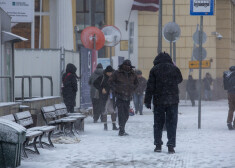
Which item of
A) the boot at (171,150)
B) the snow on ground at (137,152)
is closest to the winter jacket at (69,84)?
the snow on ground at (137,152)

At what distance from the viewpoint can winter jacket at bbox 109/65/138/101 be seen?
15.4 m

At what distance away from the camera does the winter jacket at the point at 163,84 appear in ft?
38.1

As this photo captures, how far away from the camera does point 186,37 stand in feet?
125

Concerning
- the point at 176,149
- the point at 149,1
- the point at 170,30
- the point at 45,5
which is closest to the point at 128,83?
the point at 176,149

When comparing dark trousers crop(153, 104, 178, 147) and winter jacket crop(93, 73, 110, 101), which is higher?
winter jacket crop(93, 73, 110, 101)

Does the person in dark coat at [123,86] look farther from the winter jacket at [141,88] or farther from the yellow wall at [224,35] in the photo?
the yellow wall at [224,35]

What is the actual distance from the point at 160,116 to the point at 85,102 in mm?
9981

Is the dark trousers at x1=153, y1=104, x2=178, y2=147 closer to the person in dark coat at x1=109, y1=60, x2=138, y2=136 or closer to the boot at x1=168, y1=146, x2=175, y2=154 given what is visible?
the boot at x1=168, y1=146, x2=175, y2=154

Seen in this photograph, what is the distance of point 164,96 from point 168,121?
443 mm

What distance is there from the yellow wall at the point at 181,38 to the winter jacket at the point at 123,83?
21.4 m

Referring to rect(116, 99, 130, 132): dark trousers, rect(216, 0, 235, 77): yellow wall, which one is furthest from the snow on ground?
rect(216, 0, 235, 77): yellow wall

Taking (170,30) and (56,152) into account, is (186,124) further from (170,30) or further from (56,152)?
(56,152)

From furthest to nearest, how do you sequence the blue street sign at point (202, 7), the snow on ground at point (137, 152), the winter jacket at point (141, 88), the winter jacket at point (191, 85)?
1. the winter jacket at point (191, 85)
2. the winter jacket at point (141, 88)
3. the blue street sign at point (202, 7)
4. the snow on ground at point (137, 152)

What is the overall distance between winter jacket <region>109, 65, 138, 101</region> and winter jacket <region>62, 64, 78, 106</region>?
5.78 ft
